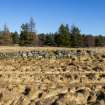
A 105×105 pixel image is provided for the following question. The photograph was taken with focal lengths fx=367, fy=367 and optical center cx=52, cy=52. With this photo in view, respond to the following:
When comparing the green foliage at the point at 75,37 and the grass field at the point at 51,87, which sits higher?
the green foliage at the point at 75,37

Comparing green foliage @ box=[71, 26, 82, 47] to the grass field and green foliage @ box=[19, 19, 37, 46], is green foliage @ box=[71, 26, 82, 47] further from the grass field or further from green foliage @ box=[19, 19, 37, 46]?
the grass field

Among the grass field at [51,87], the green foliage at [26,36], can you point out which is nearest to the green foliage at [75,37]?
the green foliage at [26,36]

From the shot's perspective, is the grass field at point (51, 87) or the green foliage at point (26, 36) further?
the green foliage at point (26, 36)

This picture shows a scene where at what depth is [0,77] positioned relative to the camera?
1692 centimetres

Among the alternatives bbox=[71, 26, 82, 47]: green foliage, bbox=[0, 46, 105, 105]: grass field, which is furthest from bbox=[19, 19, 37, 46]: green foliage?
bbox=[0, 46, 105, 105]: grass field

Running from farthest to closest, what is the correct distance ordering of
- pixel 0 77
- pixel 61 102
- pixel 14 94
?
pixel 0 77, pixel 14 94, pixel 61 102

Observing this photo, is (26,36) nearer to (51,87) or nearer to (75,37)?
(75,37)

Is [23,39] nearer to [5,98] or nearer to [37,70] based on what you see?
[37,70]

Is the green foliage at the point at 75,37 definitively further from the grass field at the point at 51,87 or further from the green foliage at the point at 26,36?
the grass field at the point at 51,87

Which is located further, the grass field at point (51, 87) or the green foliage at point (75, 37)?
the green foliage at point (75, 37)

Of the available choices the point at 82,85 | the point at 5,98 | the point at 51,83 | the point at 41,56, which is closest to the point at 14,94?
the point at 5,98

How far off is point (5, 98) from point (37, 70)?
5174 millimetres

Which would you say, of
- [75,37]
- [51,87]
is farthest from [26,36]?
[51,87]

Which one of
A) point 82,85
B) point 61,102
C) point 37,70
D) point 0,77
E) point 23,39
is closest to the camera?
point 61,102
